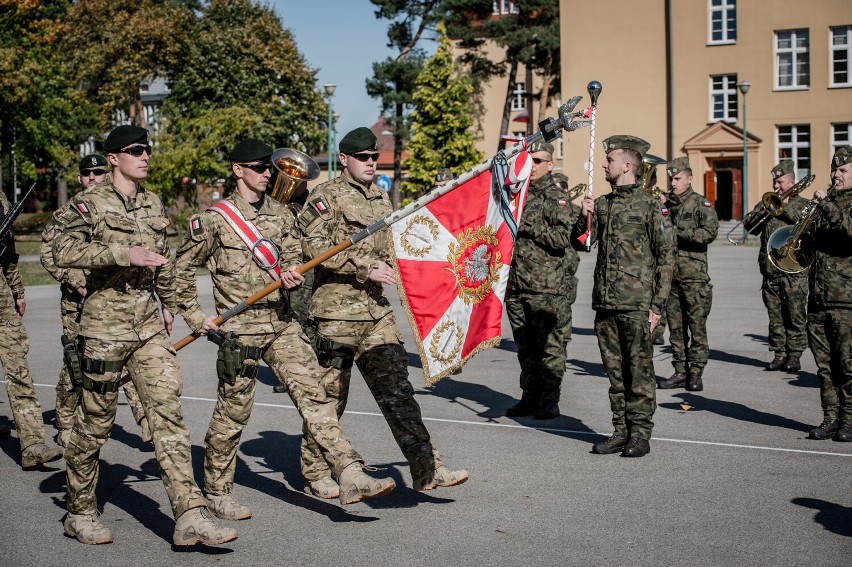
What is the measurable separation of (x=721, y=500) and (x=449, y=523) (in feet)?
5.86

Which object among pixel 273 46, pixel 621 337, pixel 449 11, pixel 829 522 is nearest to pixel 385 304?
pixel 621 337

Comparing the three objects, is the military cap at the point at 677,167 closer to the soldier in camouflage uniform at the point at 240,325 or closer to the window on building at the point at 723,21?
the soldier in camouflage uniform at the point at 240,325

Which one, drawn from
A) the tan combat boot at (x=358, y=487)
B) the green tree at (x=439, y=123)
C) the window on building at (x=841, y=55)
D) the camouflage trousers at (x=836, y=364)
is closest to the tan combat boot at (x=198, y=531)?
the tan combat boot at (x=358, y=487)

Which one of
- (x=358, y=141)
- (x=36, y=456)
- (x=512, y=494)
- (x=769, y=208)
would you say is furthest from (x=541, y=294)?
(x=36, y=456)

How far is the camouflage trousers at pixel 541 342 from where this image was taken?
9758mm

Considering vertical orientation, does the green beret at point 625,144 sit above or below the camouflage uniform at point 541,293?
above

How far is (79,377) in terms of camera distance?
20.1ft

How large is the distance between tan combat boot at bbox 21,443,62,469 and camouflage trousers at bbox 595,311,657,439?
14.1ft

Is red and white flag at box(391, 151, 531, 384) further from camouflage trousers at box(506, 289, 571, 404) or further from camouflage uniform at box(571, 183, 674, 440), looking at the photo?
Answer: camouflage trousers at box(506, 289, 571, 404)

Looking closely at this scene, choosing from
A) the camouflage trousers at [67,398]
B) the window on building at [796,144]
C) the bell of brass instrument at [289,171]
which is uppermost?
the window on building at [796,144]

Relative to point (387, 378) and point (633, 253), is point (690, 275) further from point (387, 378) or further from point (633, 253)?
point (387, 378)

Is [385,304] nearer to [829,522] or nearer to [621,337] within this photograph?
[621,337]

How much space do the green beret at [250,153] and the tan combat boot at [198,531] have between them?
7.19ft

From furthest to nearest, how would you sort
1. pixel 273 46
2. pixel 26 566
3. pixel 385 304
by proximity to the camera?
pixel 273 46 < pixel 385 304 < pixel 26 566
